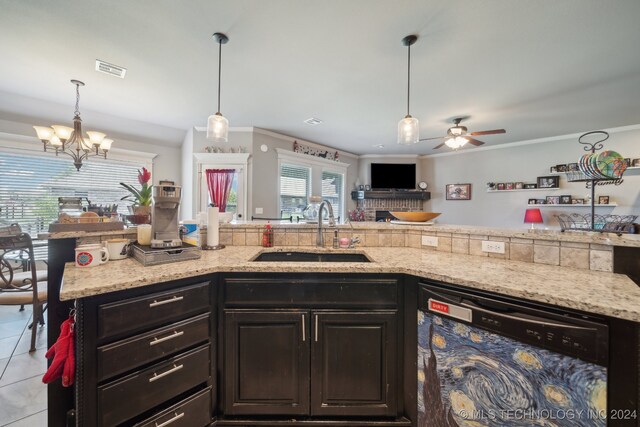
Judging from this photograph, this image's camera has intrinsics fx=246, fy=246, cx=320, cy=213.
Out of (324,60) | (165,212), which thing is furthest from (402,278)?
(324,60)

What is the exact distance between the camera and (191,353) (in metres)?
1.26

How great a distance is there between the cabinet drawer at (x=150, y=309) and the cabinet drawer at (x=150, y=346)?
0.14ft

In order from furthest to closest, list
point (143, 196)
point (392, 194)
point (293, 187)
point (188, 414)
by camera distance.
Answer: point (392, 194) → point (293, 187) → point (143, 196) → point (188, 414)

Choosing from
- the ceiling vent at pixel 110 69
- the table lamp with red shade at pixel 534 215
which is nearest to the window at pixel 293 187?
the ceiling vent at pixel 110 69

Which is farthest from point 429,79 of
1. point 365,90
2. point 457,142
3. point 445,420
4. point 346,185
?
point 346,185

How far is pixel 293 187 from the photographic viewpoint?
16.9 ft

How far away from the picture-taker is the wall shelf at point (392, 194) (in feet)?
20.7

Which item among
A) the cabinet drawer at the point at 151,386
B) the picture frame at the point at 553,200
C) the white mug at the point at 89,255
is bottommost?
the cabinet drawer at the point at 151,386

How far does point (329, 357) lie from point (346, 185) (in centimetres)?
523

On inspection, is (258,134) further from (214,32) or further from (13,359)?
(13,359)

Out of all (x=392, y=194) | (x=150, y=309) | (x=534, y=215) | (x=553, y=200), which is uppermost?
(x=392, y=194)

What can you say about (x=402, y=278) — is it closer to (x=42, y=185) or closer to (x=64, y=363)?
(x=64, y=363)

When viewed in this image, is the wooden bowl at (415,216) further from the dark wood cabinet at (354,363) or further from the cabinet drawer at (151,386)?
the cabinet drawer at (151,386)

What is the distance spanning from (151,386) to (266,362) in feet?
1.76
